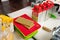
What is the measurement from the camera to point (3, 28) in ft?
1.71

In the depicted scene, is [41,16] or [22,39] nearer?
[22,39]

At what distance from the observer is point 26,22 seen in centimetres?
66

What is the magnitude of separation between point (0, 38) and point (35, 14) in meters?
0.31

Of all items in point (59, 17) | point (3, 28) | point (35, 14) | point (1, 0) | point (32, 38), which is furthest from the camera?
point (1, 0)

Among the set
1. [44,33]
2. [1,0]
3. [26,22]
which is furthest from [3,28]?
[1,0]

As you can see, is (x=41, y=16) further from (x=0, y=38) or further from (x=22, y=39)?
(x=0, y=38)

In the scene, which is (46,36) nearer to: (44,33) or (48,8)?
(44,33)

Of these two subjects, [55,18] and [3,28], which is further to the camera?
[55,18]

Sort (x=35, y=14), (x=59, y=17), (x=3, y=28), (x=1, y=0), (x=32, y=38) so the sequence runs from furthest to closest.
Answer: (x=1, y=0) < (x=59, y=17) < (x=35, y=14) < (x=32, y=38) < (x=3, y=28)

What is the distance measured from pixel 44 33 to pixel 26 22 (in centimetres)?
14

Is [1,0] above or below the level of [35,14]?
below

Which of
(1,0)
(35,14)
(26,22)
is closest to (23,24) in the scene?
(26,22)

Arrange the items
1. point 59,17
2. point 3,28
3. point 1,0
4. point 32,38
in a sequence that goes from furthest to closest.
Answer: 1. point 1,0
2. point 59,17
3. point 32,38
4. point 3,28

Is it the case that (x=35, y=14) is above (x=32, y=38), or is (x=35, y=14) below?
above
